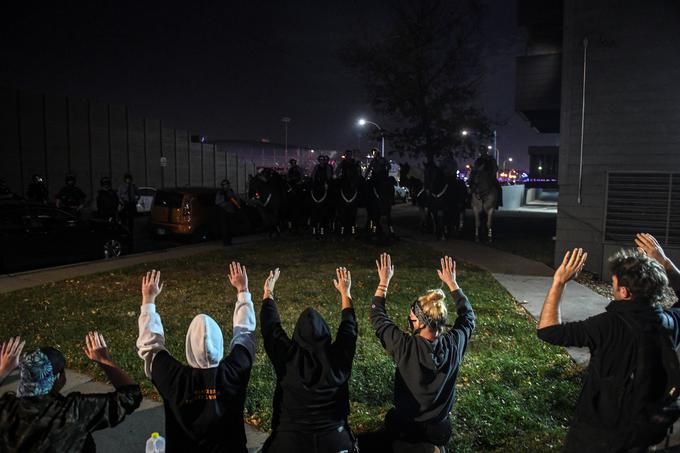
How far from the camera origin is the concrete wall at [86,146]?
98.6 ft

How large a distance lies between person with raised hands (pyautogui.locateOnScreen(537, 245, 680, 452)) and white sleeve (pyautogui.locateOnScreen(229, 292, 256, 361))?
1815 mm

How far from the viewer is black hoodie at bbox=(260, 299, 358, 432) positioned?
367cm

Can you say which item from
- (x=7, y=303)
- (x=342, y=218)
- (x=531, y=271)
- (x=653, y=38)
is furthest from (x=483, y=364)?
(x=342, y=218)

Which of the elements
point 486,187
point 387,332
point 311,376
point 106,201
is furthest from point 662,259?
point 106,201

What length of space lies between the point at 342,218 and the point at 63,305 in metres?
8.60

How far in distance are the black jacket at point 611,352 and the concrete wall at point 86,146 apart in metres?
31.7

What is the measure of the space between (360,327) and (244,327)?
3.81 metres

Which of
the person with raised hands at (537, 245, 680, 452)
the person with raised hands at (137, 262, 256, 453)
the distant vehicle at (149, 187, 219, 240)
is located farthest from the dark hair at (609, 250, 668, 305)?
the distant vehicle at (149, 187, 219, 240)

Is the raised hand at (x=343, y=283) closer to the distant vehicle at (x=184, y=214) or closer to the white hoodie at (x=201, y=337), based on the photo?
the white hoodie at (x=201, y=337)

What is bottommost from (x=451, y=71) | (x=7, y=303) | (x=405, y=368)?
(x=7, y=303)

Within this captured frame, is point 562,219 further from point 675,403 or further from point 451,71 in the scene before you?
point 451,71

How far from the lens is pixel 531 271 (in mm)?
12016

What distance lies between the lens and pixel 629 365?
3.13 metres

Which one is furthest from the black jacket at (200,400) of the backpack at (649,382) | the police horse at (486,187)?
the police horse at (486,187)
